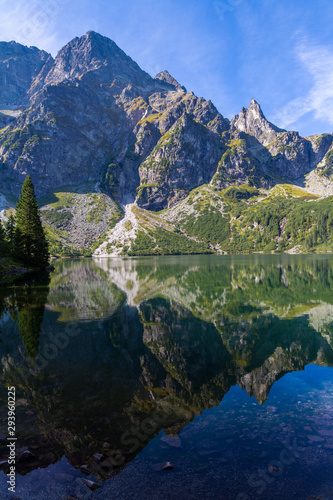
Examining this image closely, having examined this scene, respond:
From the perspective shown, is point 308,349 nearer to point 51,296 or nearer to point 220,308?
point 220,308

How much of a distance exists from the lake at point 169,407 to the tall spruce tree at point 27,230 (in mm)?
52295

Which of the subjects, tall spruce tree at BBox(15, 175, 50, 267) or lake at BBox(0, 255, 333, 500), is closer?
lake at BBox(0, 255, 333, 500)

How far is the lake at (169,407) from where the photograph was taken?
8539mm

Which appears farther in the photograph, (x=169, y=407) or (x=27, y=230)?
(x=27, y=230)

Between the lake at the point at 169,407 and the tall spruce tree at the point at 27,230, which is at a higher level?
the tall spruce tree at the point at 27,230

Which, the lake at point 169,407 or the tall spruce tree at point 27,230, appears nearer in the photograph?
the lake at point 169,407

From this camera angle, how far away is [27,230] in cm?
7544

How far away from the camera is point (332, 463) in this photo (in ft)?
30.6

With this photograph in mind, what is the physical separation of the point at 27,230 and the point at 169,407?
245 feet

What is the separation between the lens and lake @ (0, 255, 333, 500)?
336 inches

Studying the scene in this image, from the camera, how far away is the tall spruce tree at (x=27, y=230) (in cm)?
7500

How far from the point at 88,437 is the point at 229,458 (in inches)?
208

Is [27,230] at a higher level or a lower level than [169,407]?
higher

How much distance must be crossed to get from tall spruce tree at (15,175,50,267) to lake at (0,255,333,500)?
5229cm
